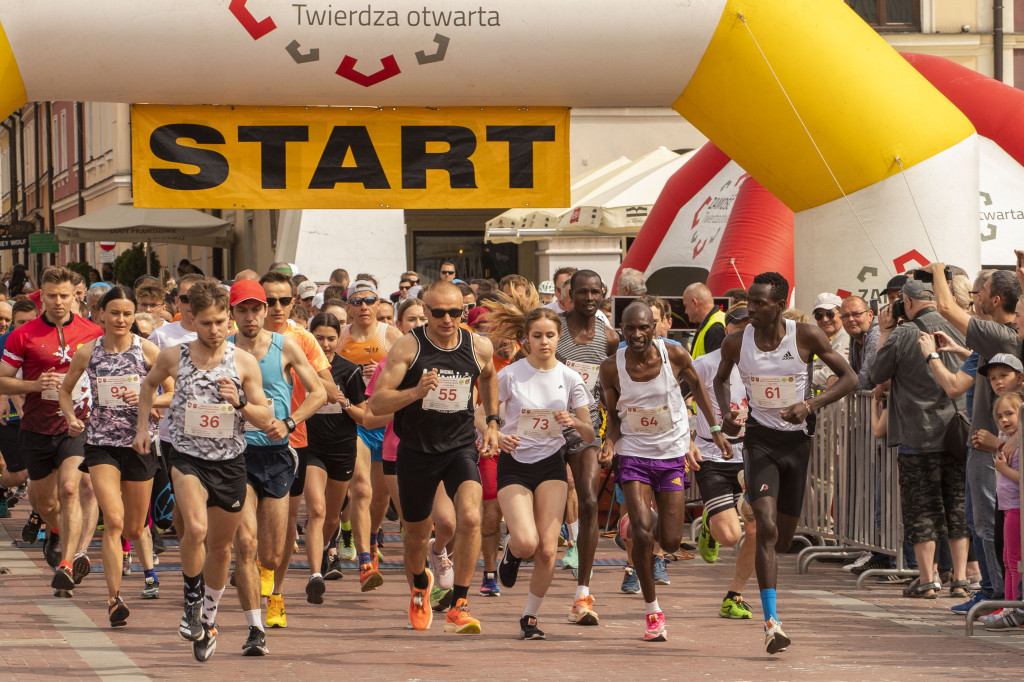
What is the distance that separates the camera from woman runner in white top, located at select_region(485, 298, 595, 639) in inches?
327

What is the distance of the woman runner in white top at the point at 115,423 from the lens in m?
→ 9.02

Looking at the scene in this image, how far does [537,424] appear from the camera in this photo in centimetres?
851

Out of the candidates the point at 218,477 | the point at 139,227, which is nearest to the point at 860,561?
the point at 218,477

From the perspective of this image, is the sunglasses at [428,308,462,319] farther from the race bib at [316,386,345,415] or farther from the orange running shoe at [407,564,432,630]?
the race bib at [316,386,345,415]

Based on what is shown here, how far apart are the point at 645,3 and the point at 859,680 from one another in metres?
6.05

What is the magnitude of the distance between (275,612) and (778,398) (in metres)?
2.97

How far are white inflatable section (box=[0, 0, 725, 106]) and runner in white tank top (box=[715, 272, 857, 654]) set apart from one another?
3.63 metres

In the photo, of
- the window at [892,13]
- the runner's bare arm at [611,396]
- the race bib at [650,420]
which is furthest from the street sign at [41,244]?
the race bib at [650,420]

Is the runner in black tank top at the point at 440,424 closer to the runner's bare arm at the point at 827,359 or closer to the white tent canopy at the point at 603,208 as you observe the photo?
the runner's bare arm at the point at 827,359

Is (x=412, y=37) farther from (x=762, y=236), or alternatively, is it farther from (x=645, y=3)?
(x=762, y=236)

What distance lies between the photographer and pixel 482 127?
12352 mm

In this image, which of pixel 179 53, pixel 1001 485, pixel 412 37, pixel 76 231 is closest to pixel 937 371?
pixel 1001 485

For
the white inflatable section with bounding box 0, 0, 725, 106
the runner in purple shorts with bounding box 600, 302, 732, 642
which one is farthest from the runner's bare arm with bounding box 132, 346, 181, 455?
the white inflatable section with bounding box 0, 0, 725, 106

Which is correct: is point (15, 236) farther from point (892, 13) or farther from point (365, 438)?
point (365, 438)
